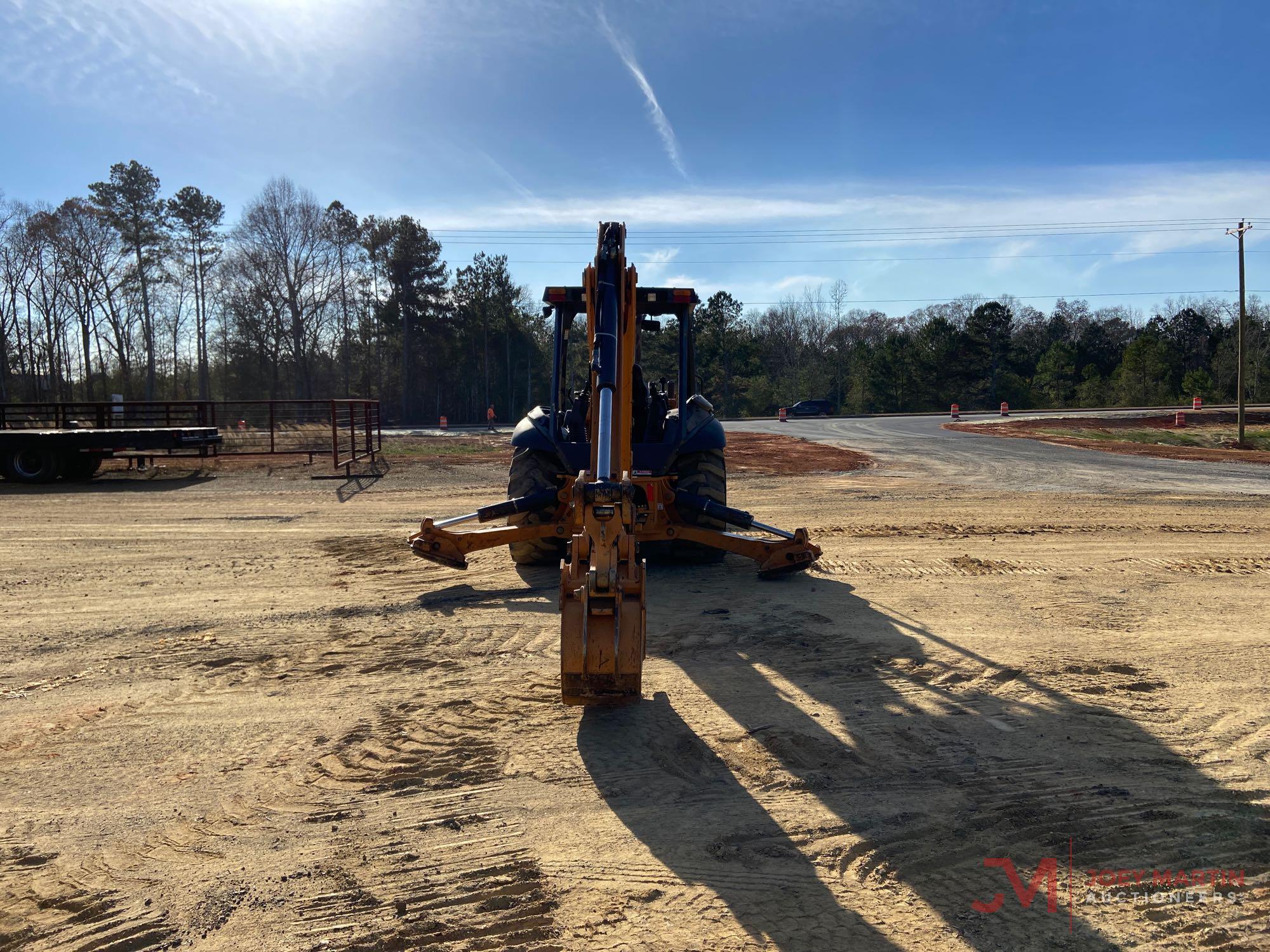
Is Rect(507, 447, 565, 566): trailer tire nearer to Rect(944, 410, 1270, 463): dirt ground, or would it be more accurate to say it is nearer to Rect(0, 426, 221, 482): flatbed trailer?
Rect(0, 426, 221, 482): flatbed trailer

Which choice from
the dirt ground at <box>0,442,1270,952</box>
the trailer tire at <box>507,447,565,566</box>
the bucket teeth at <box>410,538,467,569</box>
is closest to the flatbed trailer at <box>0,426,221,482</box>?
the dirt ground at <box>0,442,1270,952</box>

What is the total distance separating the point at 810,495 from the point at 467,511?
5925 mm

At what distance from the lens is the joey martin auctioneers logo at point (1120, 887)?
10.1ft

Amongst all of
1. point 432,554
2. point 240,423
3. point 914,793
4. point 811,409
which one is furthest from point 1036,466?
point 811,409

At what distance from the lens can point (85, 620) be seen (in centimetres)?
669

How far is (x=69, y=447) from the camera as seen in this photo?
16.8 meters

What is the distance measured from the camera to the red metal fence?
19.2 m

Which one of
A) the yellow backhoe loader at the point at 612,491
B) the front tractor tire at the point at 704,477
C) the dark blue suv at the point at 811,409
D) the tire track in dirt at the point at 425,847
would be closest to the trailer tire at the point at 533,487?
the yellow backhoe loader at the point at 612,491

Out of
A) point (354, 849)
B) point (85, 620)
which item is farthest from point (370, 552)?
point (354, 849)

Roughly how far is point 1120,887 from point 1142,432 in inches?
1216

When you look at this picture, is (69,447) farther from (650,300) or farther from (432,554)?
(650,300)

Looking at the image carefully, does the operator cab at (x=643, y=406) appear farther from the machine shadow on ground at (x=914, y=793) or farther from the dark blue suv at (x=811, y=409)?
the dark blue suv at (x=811, y=409)

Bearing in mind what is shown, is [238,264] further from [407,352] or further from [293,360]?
[407,352]

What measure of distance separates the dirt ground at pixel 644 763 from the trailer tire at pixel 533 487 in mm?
419
